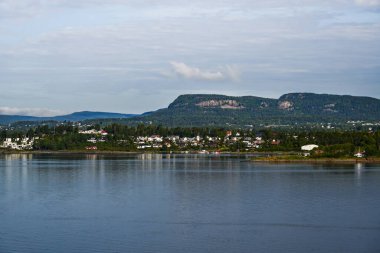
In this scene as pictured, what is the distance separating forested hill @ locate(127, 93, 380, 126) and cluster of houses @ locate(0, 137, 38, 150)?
2384 inches

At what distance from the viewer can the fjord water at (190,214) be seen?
1991 centimetres

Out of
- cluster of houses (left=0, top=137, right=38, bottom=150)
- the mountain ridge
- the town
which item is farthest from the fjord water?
the mountain ridge

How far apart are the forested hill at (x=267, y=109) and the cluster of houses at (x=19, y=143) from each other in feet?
199

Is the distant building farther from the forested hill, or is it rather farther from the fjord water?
the forested hill

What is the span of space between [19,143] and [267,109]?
96.1m

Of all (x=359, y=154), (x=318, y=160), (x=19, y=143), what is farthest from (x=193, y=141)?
(x=318, y=160)

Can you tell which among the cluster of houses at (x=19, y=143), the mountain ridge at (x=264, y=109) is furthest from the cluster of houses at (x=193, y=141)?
the mountain ridge at (x=264, y=109)

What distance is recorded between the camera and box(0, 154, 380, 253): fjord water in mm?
19906

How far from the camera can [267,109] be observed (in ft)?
616

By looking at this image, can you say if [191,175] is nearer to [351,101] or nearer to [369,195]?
[369,195]

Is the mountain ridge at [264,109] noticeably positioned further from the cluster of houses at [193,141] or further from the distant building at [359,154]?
the distant building at [359,154]

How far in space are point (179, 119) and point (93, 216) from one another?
141 metres

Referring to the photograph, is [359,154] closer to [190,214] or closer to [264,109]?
[190,214]

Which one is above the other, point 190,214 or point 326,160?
point 326,160
